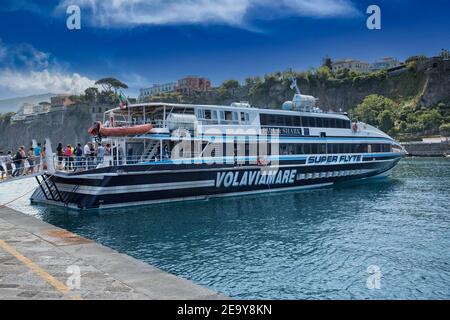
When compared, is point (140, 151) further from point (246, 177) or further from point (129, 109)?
point (246, 177)

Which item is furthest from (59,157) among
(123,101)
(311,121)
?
(311,121)

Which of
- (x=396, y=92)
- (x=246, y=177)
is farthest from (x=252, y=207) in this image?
(x=396, y=92)

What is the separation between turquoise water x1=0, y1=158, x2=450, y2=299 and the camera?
10.7 m

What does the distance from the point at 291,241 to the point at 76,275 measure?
9499mm

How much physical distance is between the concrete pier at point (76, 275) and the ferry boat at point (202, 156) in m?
11.5

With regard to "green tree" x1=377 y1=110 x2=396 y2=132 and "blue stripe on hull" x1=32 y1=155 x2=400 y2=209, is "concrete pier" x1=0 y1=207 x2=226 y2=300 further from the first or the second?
"green tree" x1=377 y1=110 x2=396 y2=132

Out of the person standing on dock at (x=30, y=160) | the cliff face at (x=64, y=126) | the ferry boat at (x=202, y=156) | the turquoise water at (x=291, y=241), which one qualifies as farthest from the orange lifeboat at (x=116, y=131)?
the cliff face at (x=64, y=126)

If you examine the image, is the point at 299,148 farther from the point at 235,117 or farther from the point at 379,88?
the point at 379,88

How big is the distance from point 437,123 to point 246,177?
311ft

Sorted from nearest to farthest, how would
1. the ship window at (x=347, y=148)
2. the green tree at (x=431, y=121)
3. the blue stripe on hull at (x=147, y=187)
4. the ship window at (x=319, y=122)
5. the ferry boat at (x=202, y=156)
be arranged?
the blue stripe on hull at (x=147, y=187)
the ferry boat at (x=202, y=156)
the ship window at (x=319, y=122)
the ship window at (x=347, y=148)
the green tree at (x=431, y=121)

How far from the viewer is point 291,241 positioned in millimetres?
15312

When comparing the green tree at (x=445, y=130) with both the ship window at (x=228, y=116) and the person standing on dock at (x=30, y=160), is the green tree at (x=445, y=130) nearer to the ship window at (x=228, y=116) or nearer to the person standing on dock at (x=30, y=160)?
the ship window at (x=228, y=116)

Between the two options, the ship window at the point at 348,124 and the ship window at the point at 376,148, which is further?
the ship window at the point at 376,148

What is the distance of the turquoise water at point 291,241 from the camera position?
1073 centimetres
